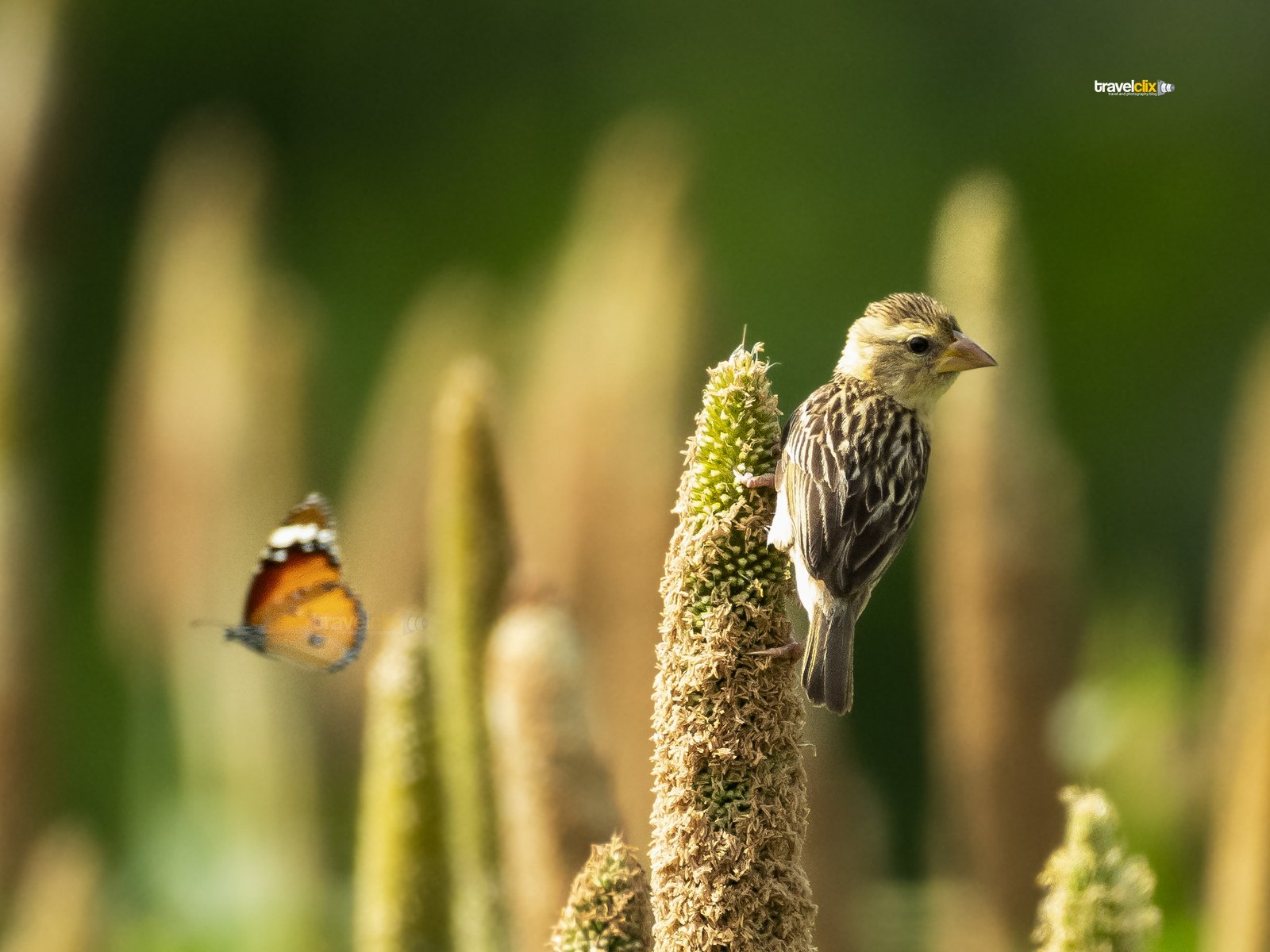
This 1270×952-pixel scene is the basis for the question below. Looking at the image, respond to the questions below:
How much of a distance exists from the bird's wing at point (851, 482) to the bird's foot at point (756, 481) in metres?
0.18

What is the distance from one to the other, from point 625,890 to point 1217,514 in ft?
29.2

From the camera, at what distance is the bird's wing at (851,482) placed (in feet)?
9.07

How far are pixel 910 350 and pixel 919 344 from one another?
0.12ft

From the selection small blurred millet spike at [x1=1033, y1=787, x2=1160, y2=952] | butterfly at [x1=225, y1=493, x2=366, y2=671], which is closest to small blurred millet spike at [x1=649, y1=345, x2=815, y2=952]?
small blurred millet spike at [x1=1033, y1=787, x2=1160, y2=952]

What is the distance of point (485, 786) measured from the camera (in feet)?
9.48

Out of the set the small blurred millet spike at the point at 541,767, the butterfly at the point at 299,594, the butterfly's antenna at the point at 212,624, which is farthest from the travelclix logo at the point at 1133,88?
the small blurred millet spike at the point at 541,767

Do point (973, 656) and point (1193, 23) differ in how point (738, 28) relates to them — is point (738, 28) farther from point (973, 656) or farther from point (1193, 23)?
point (973, 656)

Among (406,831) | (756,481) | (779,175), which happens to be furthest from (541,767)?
(779,175)

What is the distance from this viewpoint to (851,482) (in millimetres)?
3029

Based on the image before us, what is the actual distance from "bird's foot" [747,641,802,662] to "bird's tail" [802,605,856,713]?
0.46m

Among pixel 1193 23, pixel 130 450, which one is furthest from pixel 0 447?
pixel 1193 23

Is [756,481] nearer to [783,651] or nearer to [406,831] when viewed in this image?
[783,651]

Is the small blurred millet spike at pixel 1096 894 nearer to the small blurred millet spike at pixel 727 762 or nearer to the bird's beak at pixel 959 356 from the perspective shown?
the small blurred millet spike at pixel 727 762

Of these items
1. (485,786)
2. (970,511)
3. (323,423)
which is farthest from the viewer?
(323,423)
